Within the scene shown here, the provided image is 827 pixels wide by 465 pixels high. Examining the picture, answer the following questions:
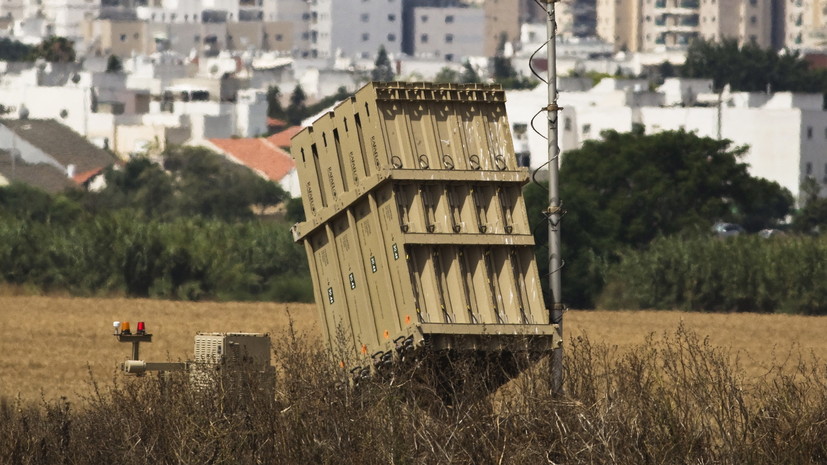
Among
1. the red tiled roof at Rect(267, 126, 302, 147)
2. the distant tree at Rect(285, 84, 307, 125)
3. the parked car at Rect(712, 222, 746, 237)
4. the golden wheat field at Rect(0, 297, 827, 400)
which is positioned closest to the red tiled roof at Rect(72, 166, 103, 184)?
the red tiled roof at Rect(267, 126, 302, 147)

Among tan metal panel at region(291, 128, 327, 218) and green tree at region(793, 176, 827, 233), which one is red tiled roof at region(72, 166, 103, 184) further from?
tan metal panel at region(291, 128, 327, 218)

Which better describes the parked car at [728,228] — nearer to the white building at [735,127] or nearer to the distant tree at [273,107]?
the white building at [735,127]

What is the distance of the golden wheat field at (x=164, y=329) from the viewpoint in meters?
33.1

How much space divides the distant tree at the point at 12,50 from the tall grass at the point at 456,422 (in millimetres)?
170425

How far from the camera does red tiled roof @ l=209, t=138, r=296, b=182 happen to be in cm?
11056

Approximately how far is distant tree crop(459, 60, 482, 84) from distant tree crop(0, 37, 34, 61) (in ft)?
132

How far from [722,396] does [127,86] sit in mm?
136396

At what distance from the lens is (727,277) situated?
2281 inches

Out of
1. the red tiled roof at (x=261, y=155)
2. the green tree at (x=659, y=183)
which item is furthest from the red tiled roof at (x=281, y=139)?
the green tree at (x=659, y=183)

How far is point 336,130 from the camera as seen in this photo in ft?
64.2

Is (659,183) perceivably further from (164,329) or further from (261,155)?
(261,155)

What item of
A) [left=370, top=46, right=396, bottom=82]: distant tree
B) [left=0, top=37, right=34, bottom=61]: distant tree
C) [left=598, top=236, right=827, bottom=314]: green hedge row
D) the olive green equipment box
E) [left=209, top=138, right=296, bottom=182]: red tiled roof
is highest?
the olive green equipment box

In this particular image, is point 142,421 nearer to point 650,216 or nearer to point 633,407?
point 633,407

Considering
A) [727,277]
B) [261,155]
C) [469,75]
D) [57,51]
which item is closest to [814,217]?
[261,155]
